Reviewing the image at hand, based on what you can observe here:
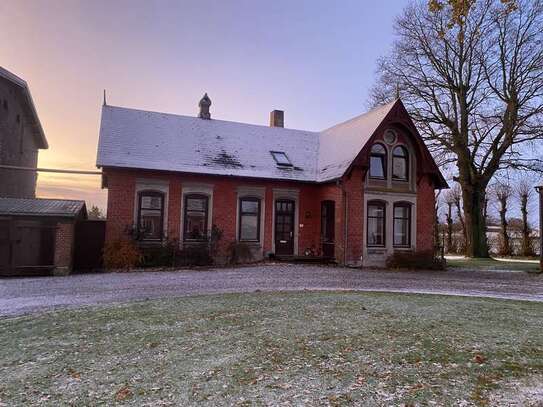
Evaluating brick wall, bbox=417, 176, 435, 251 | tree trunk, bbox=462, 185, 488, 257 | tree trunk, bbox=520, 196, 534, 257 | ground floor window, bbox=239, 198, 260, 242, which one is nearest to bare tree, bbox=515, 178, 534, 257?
tree trunk, bbox=520, 196, 534, 257

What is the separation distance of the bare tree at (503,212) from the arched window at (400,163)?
15.4 metres

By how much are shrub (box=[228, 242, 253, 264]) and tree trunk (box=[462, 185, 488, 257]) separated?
622 inches

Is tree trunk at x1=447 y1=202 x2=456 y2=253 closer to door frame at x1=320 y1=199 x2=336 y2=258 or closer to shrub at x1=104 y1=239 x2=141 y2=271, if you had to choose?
door frame at x1=320 y1=199 x2=336 y2=258

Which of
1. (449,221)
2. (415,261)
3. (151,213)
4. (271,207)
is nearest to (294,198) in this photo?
(271,207)

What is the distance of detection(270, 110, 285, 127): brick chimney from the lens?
25.3 m

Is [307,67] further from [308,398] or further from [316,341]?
[308,398]

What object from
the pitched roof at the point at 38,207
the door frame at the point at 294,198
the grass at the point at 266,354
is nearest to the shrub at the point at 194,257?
the door frame at the point at 294,198

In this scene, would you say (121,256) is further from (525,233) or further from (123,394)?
(525,233)

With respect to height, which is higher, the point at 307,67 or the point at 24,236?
the point at 307,67

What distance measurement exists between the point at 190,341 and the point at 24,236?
431 inches

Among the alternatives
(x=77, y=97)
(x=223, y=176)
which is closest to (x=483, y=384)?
(x=223, y=176)

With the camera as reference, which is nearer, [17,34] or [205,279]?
[205,279]

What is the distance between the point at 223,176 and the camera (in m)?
17.8

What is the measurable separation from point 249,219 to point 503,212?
2548 centimetres
